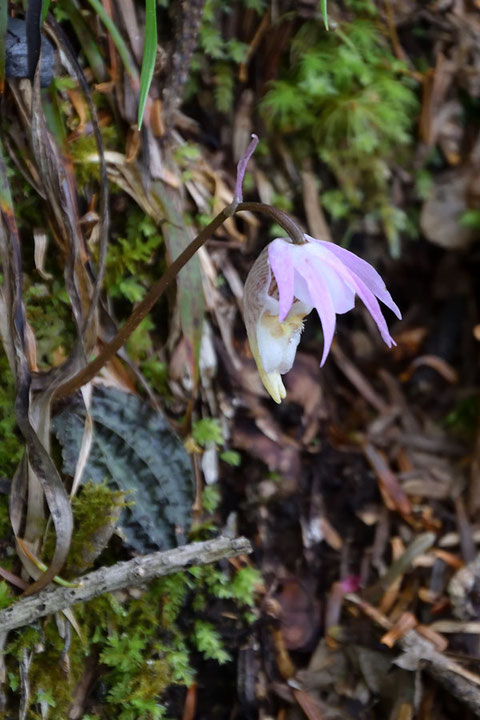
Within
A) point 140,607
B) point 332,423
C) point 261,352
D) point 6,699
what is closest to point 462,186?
point 332,423

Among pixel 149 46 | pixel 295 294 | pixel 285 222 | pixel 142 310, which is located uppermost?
pixel 149 46

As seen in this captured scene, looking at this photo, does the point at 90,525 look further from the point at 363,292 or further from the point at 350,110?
the point at 350,110

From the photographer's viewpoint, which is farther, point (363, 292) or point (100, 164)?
point (100, 164)

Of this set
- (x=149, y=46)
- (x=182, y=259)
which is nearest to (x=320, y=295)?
(x=182, y=259)

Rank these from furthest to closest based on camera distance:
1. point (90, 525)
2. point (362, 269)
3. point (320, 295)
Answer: point (90, 525)
point (362, 269)
point (320, 295)

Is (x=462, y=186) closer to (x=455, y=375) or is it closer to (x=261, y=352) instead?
(x=455, y=375)

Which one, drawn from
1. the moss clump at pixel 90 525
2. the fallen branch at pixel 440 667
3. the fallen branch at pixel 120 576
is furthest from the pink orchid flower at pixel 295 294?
the fallen branch at pixel 440 667
